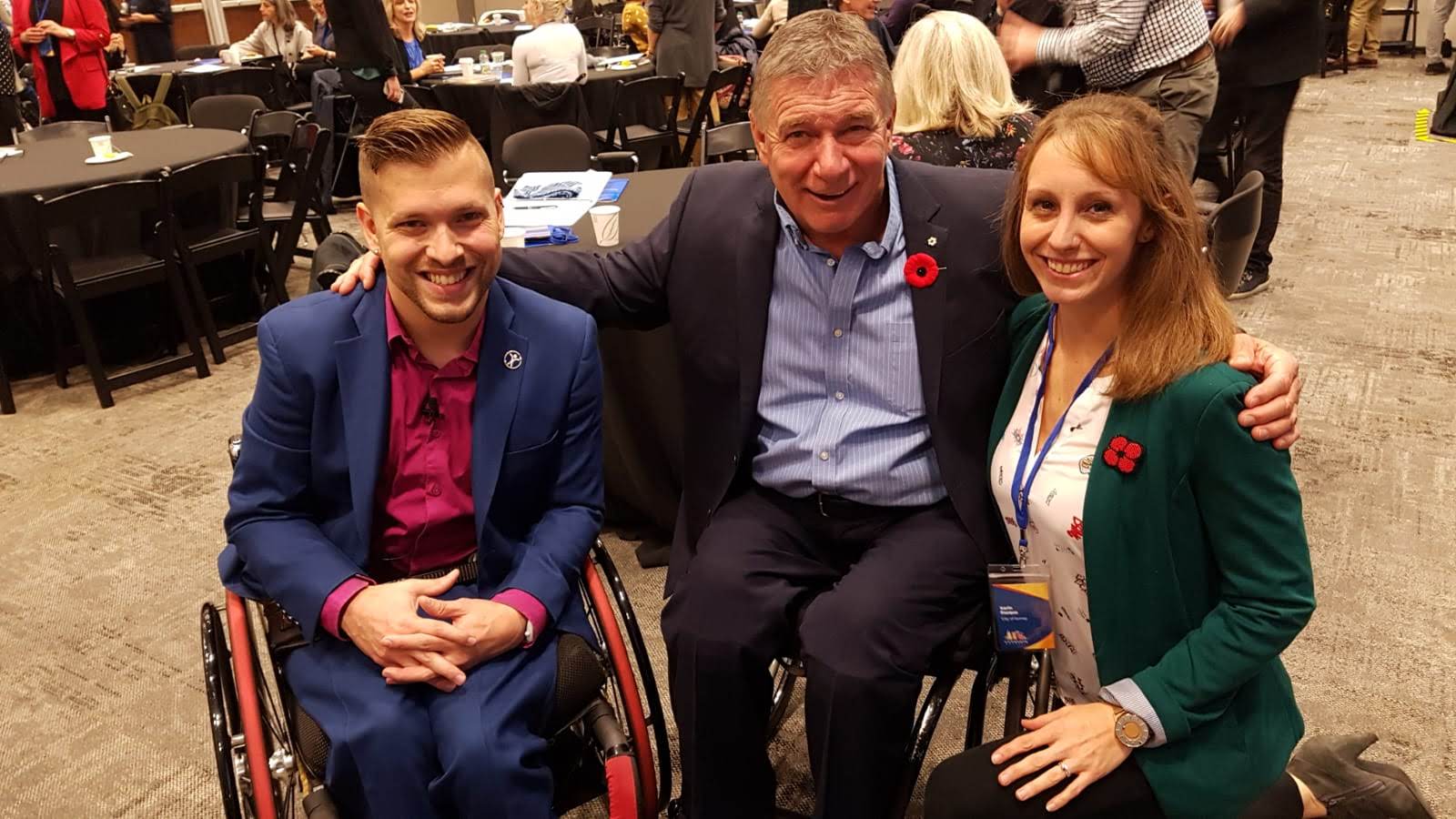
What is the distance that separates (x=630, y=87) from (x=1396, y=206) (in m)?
4.17

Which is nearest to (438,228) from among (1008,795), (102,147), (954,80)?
(1008,795)

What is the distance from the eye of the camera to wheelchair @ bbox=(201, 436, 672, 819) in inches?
61.1

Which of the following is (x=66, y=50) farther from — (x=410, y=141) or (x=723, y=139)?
(x=410, y=141)

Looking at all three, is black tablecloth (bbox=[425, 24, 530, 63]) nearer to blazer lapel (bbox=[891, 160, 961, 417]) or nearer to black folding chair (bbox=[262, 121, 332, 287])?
black folding chair (bbox=[262, 121, 332, 287])

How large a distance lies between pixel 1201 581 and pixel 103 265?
168 inches

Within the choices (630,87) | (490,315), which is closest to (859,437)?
(490,315)

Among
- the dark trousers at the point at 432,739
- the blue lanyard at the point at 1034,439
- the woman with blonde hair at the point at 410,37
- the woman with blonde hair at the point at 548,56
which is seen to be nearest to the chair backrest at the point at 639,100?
the woman with blonde hair at the point at 548,56

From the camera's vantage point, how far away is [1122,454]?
1.50 m

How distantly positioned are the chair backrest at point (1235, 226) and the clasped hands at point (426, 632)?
72.3 inches

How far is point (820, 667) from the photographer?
5.66 feet

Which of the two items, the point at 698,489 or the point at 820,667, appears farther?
the point at 698,489

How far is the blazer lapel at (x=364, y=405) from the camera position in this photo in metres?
1.74

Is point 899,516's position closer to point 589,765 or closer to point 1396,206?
point 589,765

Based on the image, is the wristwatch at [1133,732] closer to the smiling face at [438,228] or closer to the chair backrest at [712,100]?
the smiling face at [438,228]
